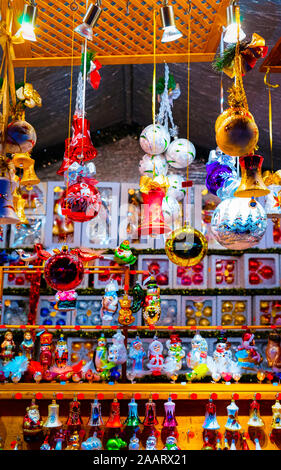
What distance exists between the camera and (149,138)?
351 centimetres

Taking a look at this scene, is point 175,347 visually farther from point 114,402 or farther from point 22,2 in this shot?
point 22,2

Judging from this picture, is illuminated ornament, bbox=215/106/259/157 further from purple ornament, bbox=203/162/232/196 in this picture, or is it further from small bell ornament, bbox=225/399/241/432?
small bell ornament, bbox=225/399/241/432

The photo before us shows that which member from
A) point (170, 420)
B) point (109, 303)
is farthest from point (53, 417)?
point (109, 303)

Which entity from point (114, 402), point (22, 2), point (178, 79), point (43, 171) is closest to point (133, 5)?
point (22, 2)

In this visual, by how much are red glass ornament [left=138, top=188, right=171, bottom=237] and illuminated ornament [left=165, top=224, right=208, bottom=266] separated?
16 cm

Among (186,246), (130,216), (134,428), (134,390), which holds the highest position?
(130,216)

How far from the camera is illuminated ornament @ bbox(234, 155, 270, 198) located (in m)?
2.08

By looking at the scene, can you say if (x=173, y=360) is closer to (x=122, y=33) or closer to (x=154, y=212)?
(x=154, y=212)

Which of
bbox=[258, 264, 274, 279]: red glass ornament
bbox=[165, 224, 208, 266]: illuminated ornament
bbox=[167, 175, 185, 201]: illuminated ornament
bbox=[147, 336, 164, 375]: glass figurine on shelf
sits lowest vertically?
bbox=[147, 336, 164, 375]: glass figurine on shelf

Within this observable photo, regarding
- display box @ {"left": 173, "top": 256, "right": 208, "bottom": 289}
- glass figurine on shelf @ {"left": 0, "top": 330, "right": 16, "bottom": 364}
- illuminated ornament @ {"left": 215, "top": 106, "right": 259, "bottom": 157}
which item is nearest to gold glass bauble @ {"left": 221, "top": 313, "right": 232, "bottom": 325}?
display box @ {"left": 173, "top": 256, "right": 208, "bottom": 289}

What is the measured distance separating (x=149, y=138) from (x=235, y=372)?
6.37ft

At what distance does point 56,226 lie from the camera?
5543 mm

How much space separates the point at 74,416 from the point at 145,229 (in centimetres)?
151

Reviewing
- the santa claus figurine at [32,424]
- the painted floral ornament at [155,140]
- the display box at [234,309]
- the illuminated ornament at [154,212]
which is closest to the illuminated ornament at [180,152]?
the painted floral ornament at [155,140]
